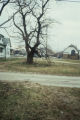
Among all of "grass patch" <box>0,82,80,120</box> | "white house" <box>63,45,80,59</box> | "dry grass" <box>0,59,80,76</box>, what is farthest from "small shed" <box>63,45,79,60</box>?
"grass patch" <box>0,82,80,120</box>

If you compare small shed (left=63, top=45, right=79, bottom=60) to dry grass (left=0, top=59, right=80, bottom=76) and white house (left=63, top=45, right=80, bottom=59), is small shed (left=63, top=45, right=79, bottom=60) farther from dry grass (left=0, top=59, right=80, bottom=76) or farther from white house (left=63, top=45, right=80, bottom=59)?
→ dry grass (left=0, top=59, right=80, bottom=76)

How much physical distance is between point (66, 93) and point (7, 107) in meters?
3.46

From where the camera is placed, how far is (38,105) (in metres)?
7.20

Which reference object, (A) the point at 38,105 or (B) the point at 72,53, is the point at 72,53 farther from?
(A) the point at 38,105

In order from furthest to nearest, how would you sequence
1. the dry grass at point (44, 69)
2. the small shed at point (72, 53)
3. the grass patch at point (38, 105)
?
the small shed at point (72, 53), the dry grass at point (44, 69), the grass patch at point (38, 105)

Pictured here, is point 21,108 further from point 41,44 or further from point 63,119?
point 41,44

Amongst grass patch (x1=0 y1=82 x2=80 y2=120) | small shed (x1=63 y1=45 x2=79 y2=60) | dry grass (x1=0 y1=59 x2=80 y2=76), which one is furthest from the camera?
small shed (x1=63 y1=45 x2=79 y2=60)

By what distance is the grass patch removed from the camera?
20.6 ft

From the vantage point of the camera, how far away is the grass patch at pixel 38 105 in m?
6.28

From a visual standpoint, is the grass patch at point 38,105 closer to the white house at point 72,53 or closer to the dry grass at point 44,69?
the dry grass at point 44,69

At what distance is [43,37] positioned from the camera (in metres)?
30.5

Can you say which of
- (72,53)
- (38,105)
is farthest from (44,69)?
(72,53)

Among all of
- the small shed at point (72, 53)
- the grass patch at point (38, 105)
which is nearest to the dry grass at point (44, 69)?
the grass patch at point (38, 105)

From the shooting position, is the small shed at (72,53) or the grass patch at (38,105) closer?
the grass patch at (38,105)
